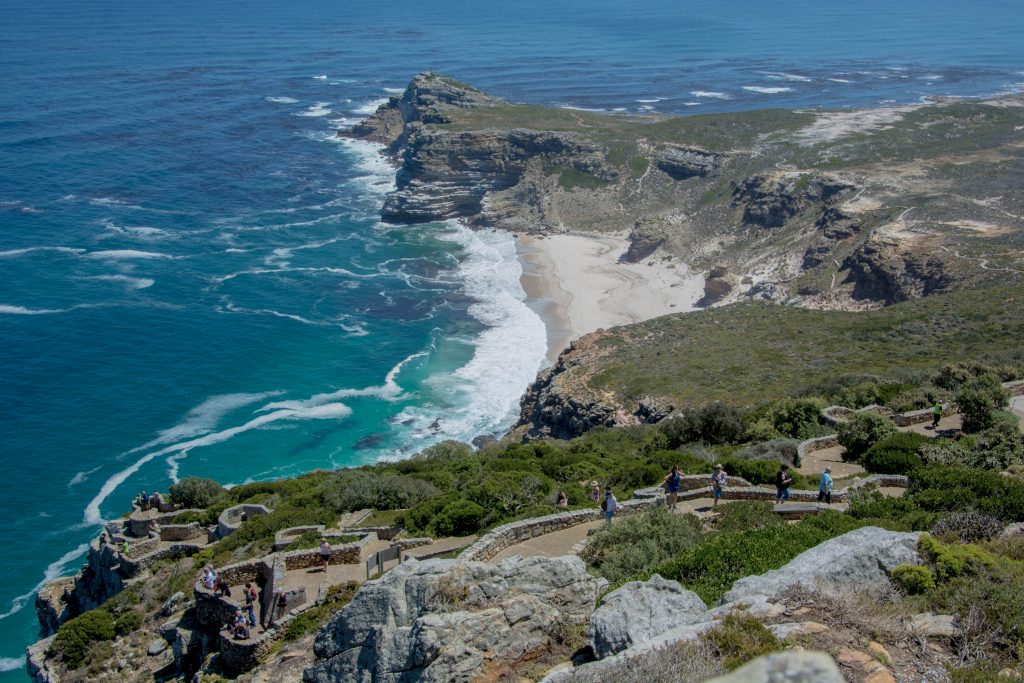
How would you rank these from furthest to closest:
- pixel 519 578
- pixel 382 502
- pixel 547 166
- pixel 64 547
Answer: pixel 547 166 < pixel 64 547 < pixel 382 502 < pixel 519 578

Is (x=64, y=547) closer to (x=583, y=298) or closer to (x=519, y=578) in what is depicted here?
(x=519, y=578)

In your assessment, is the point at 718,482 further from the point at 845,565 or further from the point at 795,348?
the point at 795,348

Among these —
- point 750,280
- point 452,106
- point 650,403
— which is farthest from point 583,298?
point 452,106

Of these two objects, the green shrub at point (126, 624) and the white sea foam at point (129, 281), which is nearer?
the green shrub at point (126, 624)

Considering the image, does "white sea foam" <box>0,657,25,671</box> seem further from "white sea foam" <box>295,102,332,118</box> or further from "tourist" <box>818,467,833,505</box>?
"white sea foam" <box>295,102,332,118</box>

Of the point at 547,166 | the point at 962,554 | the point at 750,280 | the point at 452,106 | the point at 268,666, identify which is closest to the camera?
the point at 962,554

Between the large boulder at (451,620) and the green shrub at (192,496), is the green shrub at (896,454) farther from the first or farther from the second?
the green shrub at (192,496)

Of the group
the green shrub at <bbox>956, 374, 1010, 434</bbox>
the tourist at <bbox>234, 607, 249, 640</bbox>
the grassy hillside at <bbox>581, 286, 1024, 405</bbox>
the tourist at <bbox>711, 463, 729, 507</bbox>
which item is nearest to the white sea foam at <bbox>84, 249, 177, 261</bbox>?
the grassy hillside at <bbox>581, 286, 1024, 405</bbox>

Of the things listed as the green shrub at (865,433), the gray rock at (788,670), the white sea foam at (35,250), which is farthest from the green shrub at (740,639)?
the white sea foam at (35,250)
